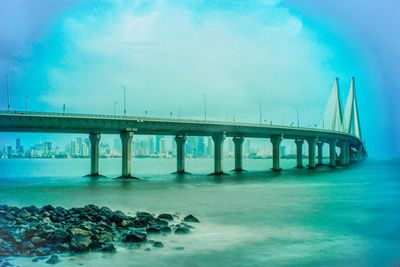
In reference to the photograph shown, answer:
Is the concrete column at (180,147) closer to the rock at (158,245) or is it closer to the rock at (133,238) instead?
the rock at (133,238)

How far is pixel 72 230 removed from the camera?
18391 mm

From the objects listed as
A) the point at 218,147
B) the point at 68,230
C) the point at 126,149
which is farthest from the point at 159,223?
the point at 218,147

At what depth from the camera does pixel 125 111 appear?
72312 mm

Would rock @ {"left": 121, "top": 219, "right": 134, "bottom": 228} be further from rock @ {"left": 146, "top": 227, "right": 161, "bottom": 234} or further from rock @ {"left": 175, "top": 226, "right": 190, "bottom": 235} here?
rock @ {"left": 175, "top": 226, "right": 190, "bottom": 235}

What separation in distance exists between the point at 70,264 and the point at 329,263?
392 inches

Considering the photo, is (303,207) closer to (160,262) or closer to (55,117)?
(160,262)

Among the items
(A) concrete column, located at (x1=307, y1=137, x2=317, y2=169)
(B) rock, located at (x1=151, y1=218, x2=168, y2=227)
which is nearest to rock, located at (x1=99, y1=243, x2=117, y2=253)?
(B) rock, located at (x1=151, y1=218, x2=168, y2=227)

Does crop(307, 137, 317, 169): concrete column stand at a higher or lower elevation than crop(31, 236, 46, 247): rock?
higher

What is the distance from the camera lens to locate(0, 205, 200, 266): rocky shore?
1705cm

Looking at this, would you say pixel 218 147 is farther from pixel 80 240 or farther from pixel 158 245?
pixel 80 240

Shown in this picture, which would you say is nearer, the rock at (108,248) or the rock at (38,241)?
the rock at (38,241)

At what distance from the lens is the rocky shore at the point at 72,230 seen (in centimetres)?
1705

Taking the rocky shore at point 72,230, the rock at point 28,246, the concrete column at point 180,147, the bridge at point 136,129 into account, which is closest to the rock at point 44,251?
the rocky shore at point 72,230

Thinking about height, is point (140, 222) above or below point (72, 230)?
below
